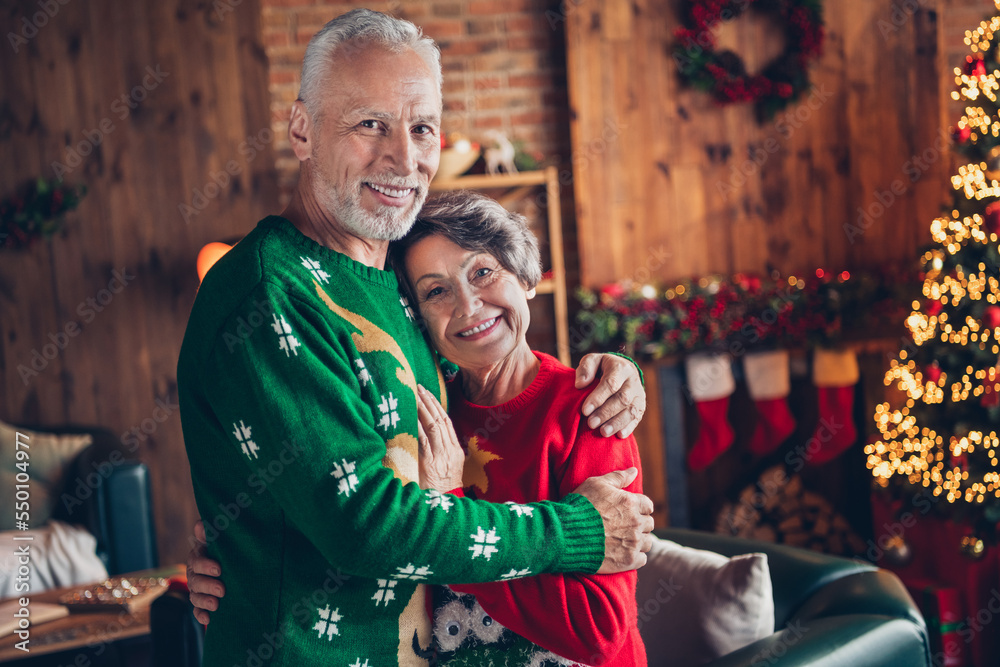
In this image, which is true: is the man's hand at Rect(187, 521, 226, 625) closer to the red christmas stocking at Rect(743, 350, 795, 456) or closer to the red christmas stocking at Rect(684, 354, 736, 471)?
the red christmas stocking at Rect(684, 354, 736, 471)

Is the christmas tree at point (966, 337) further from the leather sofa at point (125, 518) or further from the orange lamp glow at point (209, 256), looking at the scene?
the leather sofa at point (125, 518)

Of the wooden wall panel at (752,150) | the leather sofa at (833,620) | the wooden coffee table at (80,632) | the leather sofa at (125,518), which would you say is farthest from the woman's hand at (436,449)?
Answer: the wooden wall panel at (752,150)

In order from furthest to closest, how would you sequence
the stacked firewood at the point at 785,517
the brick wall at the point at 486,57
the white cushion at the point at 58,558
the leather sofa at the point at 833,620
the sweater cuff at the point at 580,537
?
the brick wall at the point at 486,57 < the stacked firewood at the point at 785,517 < the white cushion at the point at 58,558 < the leather sofa at the point at 833,620 < the sweater cuff at the point at 580,537

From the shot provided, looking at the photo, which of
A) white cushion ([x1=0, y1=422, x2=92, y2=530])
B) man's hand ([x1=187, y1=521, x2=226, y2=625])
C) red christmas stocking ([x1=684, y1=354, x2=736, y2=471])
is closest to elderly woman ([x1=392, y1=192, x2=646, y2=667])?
man's hand ([x1=187, y1=521, x2=226, y2=625])

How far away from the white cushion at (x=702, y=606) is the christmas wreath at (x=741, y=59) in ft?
9.09

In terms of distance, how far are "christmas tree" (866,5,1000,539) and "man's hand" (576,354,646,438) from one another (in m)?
2.07

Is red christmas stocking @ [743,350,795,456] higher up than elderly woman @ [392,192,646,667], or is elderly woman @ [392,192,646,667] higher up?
elderly woman @ [392,192,646,667]

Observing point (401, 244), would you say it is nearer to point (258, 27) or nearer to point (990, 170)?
point (990, 170)

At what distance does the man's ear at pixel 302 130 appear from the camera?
1071 mm

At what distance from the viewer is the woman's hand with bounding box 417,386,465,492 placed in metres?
1.10

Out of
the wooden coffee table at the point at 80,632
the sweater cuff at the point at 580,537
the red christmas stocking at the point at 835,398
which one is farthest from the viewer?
the red christmas stocking at the point at 835,398

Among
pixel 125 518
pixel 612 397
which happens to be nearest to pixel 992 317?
pixel 612 397

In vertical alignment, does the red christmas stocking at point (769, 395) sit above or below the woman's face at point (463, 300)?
below

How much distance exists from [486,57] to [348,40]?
3.01 meters
